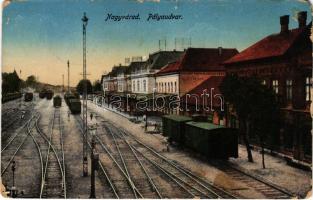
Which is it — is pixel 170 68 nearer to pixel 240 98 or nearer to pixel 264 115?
pixel 240 98

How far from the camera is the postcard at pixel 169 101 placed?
1672 cm

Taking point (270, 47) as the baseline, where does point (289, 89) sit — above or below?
below

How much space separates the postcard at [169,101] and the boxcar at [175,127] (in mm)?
108

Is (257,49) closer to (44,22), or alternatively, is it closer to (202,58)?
(202,58)

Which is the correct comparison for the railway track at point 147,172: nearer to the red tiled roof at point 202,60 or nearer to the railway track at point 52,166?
the railway track at point 52,166

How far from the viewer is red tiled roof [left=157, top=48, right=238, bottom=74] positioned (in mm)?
19250

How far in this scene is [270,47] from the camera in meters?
19.6

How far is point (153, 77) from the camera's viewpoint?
79.2ft

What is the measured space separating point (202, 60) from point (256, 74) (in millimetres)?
2805

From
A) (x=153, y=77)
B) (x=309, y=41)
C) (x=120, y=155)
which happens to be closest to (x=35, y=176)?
(x=120, y=155)

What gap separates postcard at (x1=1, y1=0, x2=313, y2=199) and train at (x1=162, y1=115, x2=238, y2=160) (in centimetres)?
5

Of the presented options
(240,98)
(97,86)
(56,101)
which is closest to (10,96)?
(97,86)

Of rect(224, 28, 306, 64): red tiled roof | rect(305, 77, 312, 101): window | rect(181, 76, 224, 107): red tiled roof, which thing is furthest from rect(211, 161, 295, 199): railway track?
rect(224, 28, 306, 64): red tiled roof

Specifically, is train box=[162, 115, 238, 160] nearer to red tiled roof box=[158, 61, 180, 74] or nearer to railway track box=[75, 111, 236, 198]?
railway track box=[75, 111, 236, 198]
